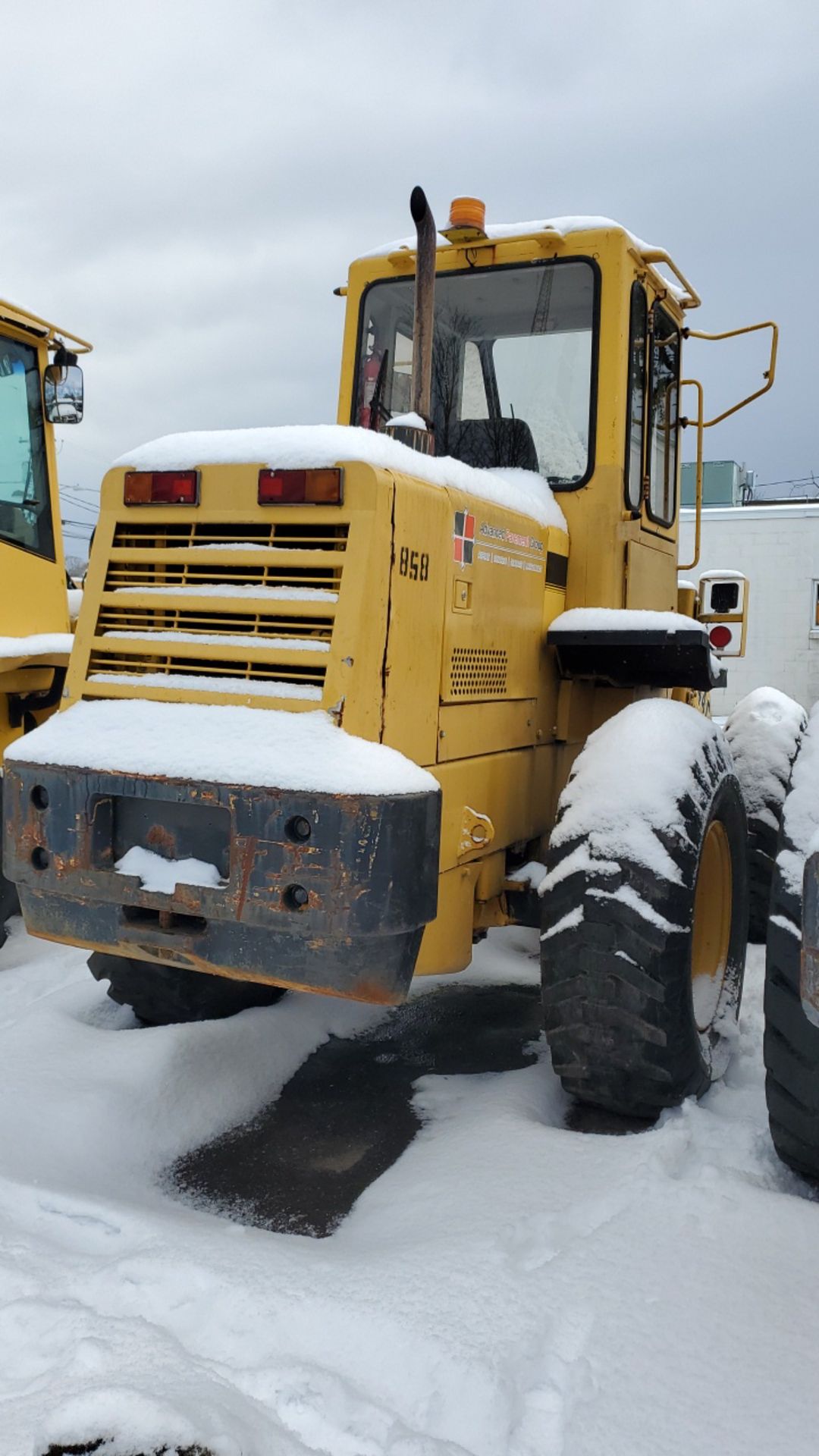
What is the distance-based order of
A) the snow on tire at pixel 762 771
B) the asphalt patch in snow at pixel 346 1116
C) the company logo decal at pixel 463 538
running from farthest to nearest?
the snow on tire at pixel 762 771 < the company logo decal at pixel 463 538 < the asphalt patch in snow at pixel 346 1116

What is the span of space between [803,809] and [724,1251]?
1.09 meters

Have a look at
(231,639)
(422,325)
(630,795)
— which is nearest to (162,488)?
(231,639)

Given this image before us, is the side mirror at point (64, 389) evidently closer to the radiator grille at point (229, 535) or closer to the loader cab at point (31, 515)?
the loader cab at point (31, 515)

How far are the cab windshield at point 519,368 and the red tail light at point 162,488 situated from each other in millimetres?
1479

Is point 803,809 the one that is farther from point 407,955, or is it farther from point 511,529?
point 511,529

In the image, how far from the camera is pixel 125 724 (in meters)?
3.13

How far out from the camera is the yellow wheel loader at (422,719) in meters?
2.90

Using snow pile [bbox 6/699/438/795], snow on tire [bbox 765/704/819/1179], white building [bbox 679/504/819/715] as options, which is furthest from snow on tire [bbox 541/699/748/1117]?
white building [bbox 679/504/819/715]

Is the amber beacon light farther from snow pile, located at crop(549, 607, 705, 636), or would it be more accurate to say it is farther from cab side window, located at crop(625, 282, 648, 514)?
snow pile, located at crop(549, 607, 705, 636)

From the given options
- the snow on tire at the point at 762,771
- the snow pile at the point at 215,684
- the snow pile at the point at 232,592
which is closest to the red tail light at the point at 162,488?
the snow pile at the point at 232,592

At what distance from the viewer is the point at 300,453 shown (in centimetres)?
307

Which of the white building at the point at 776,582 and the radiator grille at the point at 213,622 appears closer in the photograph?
the radiator grille at the point at 213,622

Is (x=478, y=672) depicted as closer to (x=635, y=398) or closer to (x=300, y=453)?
(x=300, y=453)

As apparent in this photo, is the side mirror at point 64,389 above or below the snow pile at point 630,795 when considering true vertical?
above
